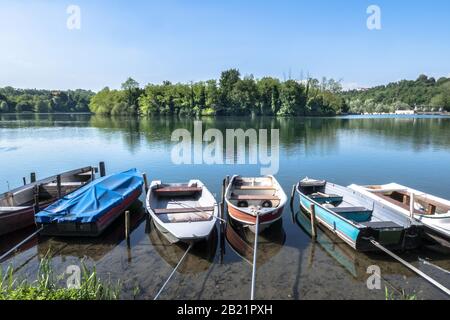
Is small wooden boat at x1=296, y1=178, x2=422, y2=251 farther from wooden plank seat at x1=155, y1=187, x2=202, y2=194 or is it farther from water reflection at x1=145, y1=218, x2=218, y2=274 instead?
wooden plank seat at x1=155, y1=187, x2=202, y2=194

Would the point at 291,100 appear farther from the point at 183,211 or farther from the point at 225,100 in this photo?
the point at 183,211

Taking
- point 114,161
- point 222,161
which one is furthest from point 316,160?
point 114,161

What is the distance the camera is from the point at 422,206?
14.4m

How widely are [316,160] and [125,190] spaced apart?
21542 millimetres

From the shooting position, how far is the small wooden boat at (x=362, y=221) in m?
11.4

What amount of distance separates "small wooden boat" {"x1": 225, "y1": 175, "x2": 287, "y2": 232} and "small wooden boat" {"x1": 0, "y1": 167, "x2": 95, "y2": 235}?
863 centimetres

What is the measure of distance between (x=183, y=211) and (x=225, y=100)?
11140 centimetres

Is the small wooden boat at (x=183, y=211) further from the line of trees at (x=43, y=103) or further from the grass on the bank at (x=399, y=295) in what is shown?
the line of trees at (x=43, y=103)

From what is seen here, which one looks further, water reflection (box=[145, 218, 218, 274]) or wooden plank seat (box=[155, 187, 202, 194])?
wooden plank seat (box=[155, 187, 202, 194])

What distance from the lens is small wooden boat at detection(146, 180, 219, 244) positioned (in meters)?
11.6

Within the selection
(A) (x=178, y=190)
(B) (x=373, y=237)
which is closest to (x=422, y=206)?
(B) (x=373, y=237)

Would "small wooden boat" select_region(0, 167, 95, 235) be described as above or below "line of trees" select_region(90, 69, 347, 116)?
below

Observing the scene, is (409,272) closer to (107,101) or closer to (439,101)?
(107,101)

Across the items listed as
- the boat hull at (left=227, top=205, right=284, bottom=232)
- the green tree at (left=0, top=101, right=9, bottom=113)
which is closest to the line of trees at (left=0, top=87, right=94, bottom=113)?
the green tree at (left=0, top=101, right=9, bottom=113)
